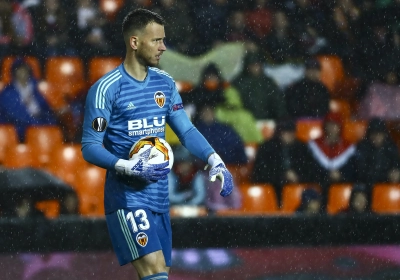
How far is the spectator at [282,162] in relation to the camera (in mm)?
7648

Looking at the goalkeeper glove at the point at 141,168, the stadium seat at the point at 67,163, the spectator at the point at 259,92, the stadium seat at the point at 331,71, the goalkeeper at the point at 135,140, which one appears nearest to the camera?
the goalkeeper glove at the point at 141,168

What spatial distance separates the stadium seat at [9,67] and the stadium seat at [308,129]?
2275 mm

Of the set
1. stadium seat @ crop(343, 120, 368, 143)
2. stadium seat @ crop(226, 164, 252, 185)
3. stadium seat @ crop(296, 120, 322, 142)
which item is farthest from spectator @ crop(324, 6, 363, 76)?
stadium seat @ crop(226, 164, 252, 185)

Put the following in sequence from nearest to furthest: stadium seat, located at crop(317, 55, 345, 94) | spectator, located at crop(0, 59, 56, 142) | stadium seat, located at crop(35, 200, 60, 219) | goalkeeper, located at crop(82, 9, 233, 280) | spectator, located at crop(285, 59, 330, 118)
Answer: goalkeeper, located at crop(82, 9, 233, 280), stadium seat, located at crop(35, 200, 60, 219), spectator, located at crop(0, 59, 56, 142), spectator, located at crop(285, 59, 330, 118), stadium seat, located at crop(317, 55, 345, 94)

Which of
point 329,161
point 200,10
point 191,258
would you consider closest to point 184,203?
point 191,258

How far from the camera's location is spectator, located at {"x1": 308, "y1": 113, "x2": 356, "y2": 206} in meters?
7.68

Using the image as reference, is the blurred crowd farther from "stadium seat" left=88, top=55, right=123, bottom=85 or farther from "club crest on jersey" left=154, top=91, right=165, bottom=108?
"club crest on jersey" left=154, top=91, right=165, bottom=108

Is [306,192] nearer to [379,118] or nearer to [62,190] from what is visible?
[379,118]

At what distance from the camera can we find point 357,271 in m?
6.45

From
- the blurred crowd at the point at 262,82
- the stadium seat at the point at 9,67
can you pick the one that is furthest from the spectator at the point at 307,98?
the stadium seat at the point at 9,67

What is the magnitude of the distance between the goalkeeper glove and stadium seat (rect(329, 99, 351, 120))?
4.37 metres

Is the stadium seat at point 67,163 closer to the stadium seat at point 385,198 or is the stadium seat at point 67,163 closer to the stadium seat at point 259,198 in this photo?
the stadium seat at point 259,198

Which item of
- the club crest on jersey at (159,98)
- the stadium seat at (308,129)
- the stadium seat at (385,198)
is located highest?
the club crest on jersey at (159,98)

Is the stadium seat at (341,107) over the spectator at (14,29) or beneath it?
beneath
